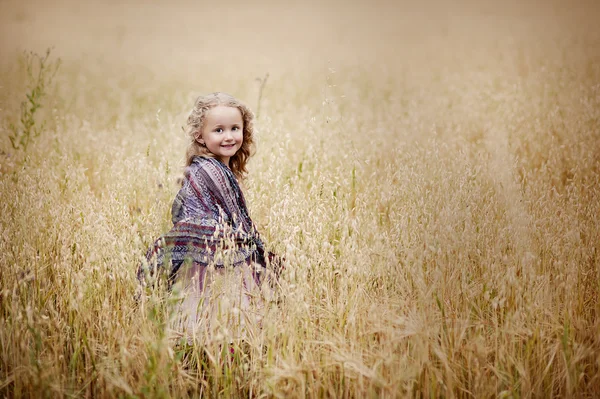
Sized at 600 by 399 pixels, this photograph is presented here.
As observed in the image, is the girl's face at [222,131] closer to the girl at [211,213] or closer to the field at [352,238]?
the girl at [211,213]

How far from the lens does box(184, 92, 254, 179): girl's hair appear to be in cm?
271

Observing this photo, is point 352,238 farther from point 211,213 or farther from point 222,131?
point 222,131

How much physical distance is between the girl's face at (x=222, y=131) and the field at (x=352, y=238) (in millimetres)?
416

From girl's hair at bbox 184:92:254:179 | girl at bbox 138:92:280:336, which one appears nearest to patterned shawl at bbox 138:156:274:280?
girl at bbox 138:92:280:336

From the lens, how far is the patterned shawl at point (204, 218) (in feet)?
7.68

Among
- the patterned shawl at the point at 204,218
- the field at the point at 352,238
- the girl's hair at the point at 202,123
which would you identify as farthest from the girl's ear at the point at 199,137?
the field at the point at 352,238

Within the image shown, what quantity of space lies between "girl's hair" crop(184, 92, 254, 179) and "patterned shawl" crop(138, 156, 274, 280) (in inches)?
4.7

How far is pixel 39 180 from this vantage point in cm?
303

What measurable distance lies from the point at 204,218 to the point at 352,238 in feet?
2.63

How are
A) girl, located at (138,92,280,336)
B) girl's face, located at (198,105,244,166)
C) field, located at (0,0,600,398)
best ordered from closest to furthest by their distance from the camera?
field, located at (0,0,600,398)
girl, located at (138,92,280,336)
girl's face, located at (198,105,244,166)

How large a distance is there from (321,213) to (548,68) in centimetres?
488

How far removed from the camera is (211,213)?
8.17 feet

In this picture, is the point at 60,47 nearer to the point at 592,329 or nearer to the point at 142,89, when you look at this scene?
the point at 142,89

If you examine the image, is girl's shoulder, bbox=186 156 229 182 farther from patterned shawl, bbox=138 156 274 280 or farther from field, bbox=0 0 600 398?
field, bbox=0 0 600 398
